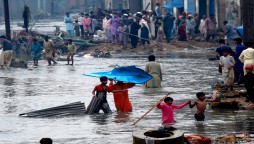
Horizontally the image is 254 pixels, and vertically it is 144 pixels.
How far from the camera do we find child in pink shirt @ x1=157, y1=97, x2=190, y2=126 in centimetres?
1756

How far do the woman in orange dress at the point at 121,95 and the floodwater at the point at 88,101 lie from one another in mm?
202

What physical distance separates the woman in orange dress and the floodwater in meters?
0.20

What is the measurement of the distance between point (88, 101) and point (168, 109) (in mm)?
5452

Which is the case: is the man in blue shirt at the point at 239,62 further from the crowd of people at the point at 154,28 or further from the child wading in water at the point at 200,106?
the crowd of people at the point at 154,28

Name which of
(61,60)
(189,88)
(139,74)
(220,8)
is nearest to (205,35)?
(220,8)

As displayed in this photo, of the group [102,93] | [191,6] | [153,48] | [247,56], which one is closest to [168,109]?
[102,93]

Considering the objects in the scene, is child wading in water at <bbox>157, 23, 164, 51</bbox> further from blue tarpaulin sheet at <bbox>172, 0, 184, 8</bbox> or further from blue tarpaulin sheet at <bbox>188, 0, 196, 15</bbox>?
blue tarpaulin sheet at <bbox>172, 0, 184, 8</bbox>

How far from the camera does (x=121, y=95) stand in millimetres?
19938

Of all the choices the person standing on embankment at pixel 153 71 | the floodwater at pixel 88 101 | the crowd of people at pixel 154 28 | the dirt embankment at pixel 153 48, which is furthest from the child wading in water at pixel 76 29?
the person standing on embankment at pixel 153 71

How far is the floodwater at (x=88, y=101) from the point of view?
17.0m

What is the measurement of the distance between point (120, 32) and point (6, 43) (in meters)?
6.89

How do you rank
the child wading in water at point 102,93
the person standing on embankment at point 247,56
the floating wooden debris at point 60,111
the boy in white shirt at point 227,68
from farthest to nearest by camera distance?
the boy in white shirt at point 227,68
the person standing on embankment at point 247,56
the floating wooden debris at point 60,111
the child wading in water at point 102,93

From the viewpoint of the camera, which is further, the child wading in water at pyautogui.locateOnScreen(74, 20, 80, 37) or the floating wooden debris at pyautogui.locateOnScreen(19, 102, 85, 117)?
the child wading in water at pyautogui.locateOnScreen(74, 20, 80, 37)

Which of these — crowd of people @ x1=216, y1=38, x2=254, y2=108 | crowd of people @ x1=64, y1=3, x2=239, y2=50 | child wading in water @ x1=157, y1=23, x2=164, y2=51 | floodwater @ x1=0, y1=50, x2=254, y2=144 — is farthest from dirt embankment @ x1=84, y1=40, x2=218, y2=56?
crowd of people @ x1=216, y1=38, x2=254, y2=108
